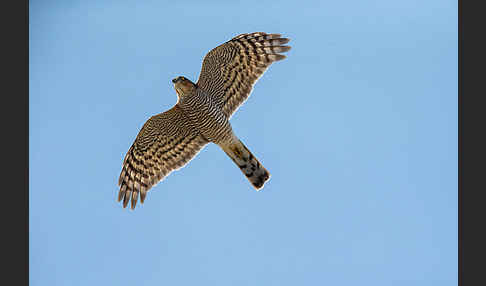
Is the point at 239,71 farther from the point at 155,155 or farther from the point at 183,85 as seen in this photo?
the point at 155,155

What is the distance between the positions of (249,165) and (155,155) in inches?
67.2

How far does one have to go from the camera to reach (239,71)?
9406 millimetres

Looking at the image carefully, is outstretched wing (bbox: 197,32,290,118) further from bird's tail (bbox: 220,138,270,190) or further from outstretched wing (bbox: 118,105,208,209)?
outstretched wing (bbox: 118,105,208,209)

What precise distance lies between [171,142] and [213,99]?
110 cm

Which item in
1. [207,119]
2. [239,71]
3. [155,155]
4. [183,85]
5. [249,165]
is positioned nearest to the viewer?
[183,85]

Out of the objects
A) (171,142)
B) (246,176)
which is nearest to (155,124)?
(171,142)

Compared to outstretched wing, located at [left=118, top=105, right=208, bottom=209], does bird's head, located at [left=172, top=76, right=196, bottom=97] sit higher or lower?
higher

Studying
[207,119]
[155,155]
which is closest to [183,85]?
[207,119]

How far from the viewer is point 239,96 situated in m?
9.41

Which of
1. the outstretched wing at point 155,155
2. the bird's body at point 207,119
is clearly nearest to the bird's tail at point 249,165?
the bird's body at point 207,119

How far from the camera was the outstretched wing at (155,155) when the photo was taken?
9609 mm

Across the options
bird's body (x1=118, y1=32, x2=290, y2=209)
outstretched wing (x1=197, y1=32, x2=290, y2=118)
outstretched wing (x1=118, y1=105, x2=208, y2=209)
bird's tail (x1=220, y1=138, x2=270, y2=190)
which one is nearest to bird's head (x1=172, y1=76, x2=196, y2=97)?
bird's body (x1=118, y1=32, x2=290, y2=209)

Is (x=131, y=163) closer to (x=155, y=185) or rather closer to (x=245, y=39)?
(x=155, y=185)

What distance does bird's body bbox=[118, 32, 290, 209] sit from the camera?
30.1 feet
